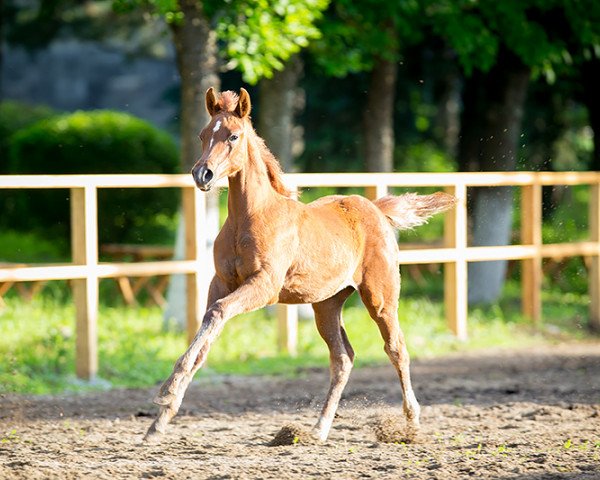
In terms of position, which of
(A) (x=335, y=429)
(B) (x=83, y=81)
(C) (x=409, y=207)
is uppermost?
(B) (x=83, y=81)

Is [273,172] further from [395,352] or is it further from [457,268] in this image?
[457,268]

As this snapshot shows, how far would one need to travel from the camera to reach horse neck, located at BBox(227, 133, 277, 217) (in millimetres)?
5867

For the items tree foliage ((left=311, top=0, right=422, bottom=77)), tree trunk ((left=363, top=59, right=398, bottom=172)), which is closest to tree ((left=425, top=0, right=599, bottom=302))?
tree foliage ((left=311, top=0, right=422, bottom=77))

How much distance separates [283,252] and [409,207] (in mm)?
1411

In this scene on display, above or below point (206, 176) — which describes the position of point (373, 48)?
above

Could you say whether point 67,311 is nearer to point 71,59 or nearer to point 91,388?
point 91,388

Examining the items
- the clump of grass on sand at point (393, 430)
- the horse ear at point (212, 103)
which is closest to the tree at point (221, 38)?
the horse ear at point (212, 103)

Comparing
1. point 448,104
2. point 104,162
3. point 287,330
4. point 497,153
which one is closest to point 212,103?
point 287,330

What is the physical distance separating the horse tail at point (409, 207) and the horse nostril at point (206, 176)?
1.83 meters

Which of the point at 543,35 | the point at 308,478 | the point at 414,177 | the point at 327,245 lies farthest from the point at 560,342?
the point at 308,478

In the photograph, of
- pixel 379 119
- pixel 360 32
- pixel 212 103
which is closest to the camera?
pixel 212 103

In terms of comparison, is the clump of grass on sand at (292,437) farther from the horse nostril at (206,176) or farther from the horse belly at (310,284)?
the horse nostril at (206,176)

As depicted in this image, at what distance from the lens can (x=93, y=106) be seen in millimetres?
32469

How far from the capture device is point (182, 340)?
10508mm
